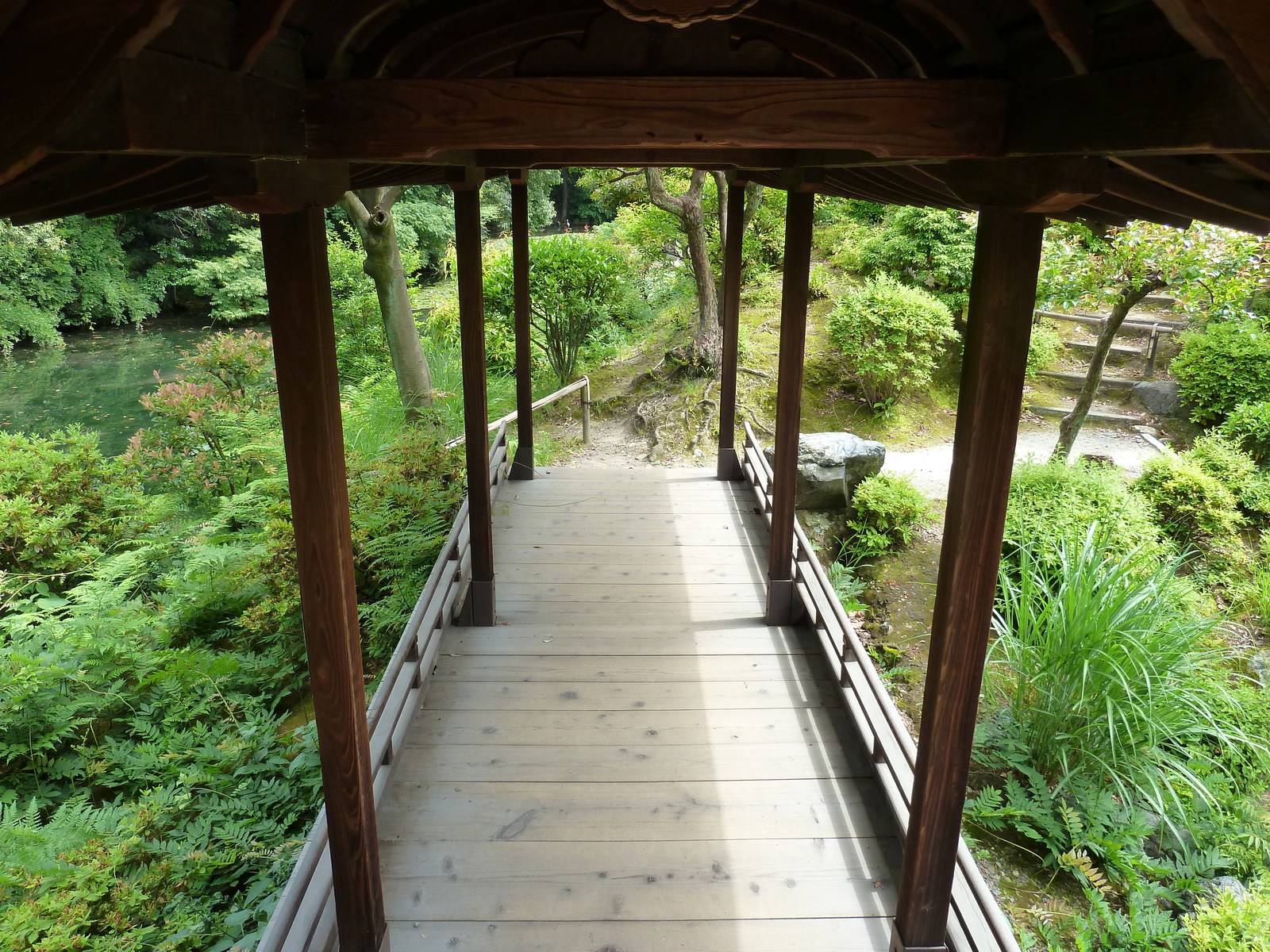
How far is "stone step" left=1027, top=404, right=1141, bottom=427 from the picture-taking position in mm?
10625

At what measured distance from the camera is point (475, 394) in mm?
4410

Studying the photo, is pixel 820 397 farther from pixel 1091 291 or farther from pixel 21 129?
pixel 21 129

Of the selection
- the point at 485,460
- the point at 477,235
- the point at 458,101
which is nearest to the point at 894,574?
the point at 485,460

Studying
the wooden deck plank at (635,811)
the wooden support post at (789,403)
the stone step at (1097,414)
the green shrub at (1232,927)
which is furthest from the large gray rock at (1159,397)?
the wooden deck plank at (635,811)

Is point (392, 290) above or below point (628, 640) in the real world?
above

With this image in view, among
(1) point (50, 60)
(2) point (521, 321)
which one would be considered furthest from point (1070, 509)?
(1) point (50, 60)

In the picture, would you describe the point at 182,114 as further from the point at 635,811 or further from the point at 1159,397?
the point at 1159,397

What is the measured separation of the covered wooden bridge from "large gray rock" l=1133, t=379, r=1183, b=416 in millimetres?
8661

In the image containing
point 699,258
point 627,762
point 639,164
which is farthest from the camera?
point 699,258

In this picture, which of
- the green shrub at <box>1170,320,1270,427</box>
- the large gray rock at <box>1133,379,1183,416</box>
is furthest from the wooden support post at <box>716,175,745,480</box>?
the large gray rock at <box>1133,379,1183,416</box>

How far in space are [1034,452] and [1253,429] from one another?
223 centimetres

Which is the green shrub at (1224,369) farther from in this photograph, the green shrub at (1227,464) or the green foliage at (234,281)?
the green foliage at (234,281)

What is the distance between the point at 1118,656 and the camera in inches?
184

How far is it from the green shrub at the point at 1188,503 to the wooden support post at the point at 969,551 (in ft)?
21.5
